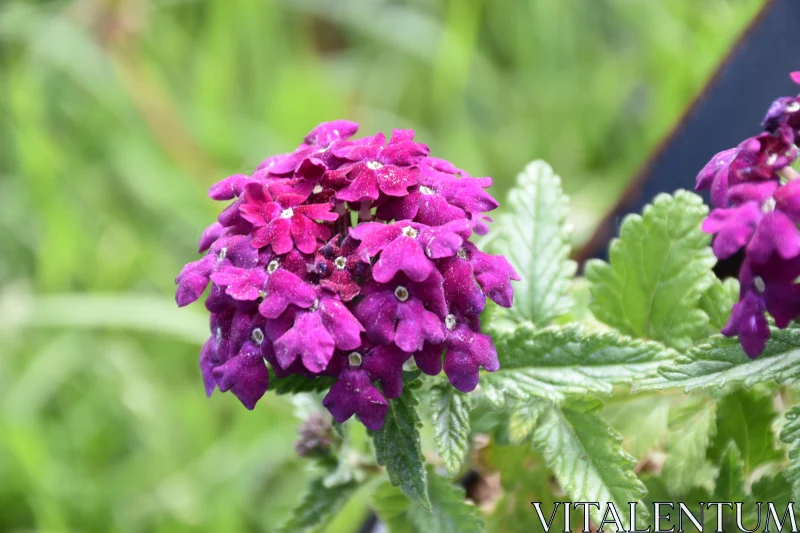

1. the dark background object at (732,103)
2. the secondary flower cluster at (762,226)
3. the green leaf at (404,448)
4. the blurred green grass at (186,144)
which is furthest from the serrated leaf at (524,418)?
the blurred green grass at (186,144)

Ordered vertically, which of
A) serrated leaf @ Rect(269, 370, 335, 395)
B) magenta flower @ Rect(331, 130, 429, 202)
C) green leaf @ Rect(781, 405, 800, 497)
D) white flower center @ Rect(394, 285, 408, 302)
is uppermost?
magenta flower @ Rect(331, 130, 429, 202)

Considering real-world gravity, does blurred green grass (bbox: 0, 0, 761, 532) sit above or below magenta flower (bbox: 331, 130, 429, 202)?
above

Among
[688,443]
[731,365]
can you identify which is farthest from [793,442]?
Answer: [688,443]

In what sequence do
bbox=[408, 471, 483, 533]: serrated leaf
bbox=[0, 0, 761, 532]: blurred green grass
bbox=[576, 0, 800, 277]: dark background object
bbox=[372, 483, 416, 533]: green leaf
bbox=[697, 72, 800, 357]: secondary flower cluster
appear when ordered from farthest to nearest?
A: bbox=[0, 0, 761, 532]: blurred green grass, bbox=[576, 0, 800, 277]: dark background object, bbox=[372, 483, 416, 533]: green leaf, bbox=[408, 471, 483, 533]: serrated leaf, bbox=[697, 72, 800, 357]: secondary flower cluster

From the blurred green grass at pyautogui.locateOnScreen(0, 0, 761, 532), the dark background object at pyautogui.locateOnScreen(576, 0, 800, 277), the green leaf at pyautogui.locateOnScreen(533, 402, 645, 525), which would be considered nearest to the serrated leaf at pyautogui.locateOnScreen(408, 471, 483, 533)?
the green leaf at pyautogui.locateOnScreen(533, 402, 645, 525)

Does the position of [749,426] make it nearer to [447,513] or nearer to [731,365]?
[731,365]

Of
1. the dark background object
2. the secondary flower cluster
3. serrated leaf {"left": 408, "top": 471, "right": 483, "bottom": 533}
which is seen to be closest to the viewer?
the secondary flower cluster

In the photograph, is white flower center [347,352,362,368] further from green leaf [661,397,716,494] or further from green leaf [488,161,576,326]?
green leaf [661,397,716,494]

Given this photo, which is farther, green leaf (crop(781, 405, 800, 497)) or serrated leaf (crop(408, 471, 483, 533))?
serrated leaf (crop(408, 471, 483, 533))

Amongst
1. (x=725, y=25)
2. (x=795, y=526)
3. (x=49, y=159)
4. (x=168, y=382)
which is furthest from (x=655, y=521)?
(x=49, y=159)
